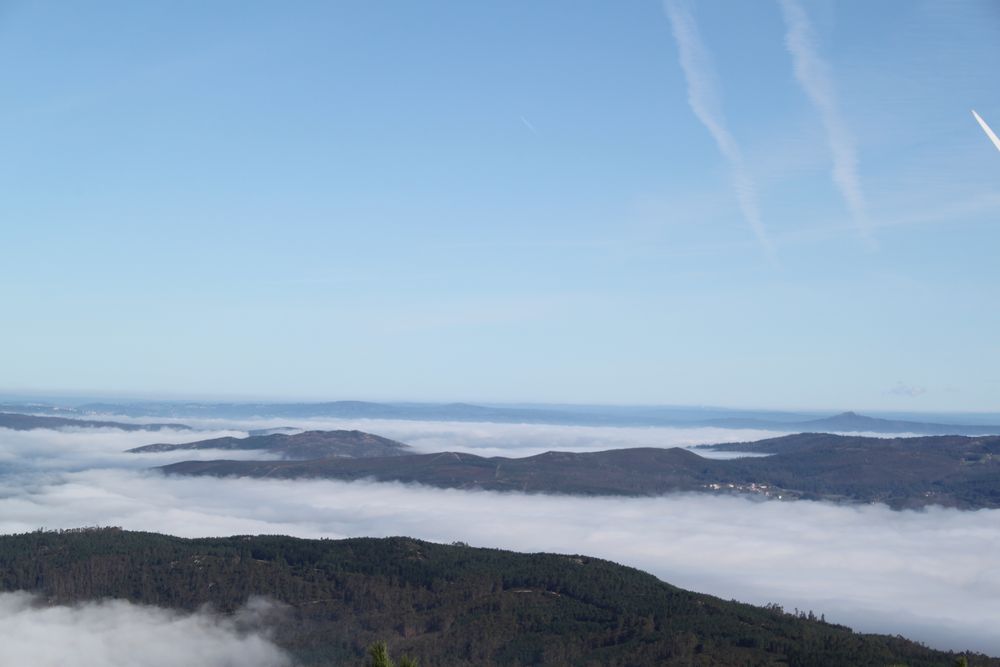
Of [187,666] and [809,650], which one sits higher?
[809,650]

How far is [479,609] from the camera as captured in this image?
174250 mm

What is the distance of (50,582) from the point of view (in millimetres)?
185750

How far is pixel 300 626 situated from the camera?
172500mm

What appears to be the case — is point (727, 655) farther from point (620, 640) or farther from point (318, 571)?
point (318, 571)

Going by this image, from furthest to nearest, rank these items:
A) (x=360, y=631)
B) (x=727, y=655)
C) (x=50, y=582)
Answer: (x=50, y=582) → (x=360, y=631) → (x=727, y=655)

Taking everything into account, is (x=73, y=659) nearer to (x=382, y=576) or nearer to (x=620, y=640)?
(x=382, y=576)

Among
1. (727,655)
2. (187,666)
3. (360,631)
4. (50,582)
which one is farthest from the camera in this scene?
(50,582)

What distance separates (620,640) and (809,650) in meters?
28.3

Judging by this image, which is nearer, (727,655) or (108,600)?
(727,655)

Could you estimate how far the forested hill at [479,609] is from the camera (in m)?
150

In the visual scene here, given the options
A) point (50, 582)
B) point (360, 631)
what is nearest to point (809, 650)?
point (360, 631)

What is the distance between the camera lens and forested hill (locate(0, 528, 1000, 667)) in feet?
493

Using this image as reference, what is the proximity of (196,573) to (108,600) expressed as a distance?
51.6 ft

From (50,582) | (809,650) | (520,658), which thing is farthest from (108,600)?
(809,650)
